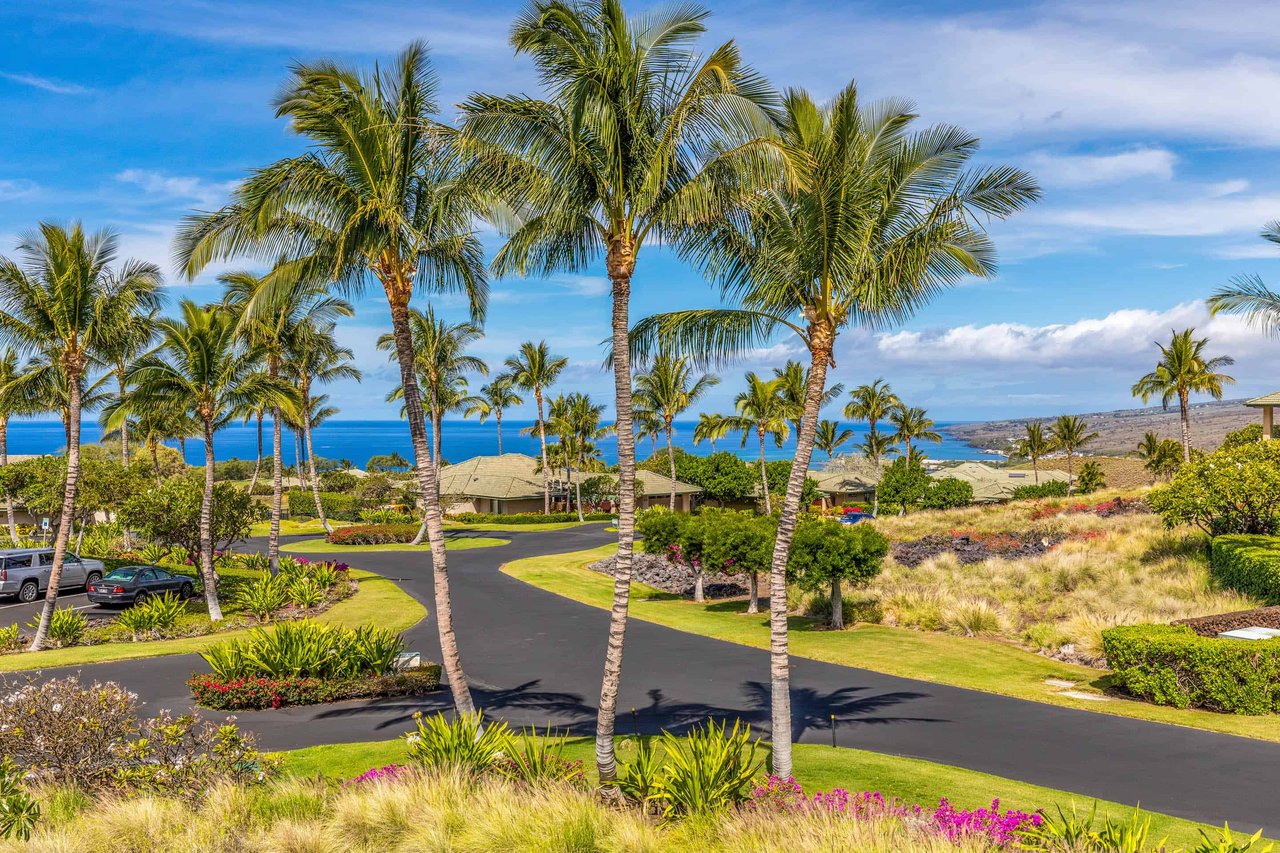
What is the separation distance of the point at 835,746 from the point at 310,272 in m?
12.0

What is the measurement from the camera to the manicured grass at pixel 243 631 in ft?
68.3

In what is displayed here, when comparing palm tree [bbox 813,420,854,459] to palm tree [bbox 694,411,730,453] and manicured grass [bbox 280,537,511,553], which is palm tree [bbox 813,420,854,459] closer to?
palm tree [bbox 694,411,730,453]

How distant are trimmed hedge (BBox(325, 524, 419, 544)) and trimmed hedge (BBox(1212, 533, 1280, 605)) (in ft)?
138

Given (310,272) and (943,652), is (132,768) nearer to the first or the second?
(310,272)

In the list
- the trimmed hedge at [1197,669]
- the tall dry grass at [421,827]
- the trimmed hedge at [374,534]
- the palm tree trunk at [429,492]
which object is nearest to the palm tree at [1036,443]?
the trimmed hedge at [374,534]

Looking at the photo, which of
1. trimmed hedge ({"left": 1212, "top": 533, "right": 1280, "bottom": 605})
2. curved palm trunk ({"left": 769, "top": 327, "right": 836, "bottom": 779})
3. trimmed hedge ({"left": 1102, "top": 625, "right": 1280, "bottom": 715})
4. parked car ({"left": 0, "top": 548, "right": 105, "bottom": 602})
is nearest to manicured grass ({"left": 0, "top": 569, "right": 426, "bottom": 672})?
parked car ({"left": 0, "top": 548, "right": 105, "bottom": 602})

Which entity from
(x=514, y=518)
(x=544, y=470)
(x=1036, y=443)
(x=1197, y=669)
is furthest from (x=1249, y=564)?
(x=1036, y=443)

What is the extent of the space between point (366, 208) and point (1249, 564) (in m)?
23.2

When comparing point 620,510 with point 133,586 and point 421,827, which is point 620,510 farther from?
point 133,586

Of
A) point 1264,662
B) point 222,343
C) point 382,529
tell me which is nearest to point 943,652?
point 1264,662

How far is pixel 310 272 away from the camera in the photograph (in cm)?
1400

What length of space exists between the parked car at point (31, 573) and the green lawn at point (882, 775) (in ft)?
71.8

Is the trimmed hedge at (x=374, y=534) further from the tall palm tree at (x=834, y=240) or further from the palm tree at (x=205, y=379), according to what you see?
the tall palm tree at (x=834, y=240)

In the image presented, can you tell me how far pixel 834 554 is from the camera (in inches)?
933
